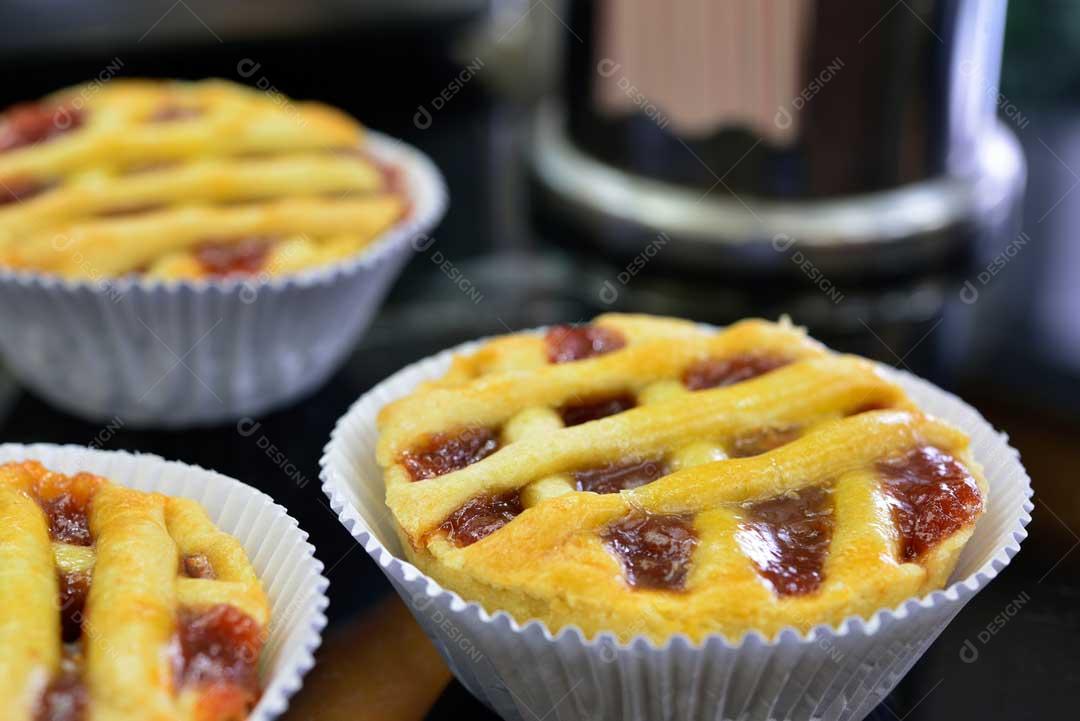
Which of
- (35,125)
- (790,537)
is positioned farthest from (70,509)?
(35,125)

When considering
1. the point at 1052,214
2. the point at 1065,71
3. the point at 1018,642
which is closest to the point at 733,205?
the point at 1052,214

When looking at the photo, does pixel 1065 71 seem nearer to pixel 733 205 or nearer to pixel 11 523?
pixel 733 205

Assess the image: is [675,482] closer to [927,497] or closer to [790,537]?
[790,537]

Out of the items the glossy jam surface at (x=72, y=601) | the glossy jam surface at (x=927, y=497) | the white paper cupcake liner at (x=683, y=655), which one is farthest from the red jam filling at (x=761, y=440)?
the glossy jam surface at (x=72, y=601)

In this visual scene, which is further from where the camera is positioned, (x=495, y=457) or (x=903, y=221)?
(x=903, y=221)

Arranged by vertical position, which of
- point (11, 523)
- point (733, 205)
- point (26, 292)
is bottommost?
point (26, 292)

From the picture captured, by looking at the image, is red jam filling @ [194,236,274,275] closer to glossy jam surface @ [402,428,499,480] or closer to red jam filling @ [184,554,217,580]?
glossy jam surface @ [402,428,499,480]
